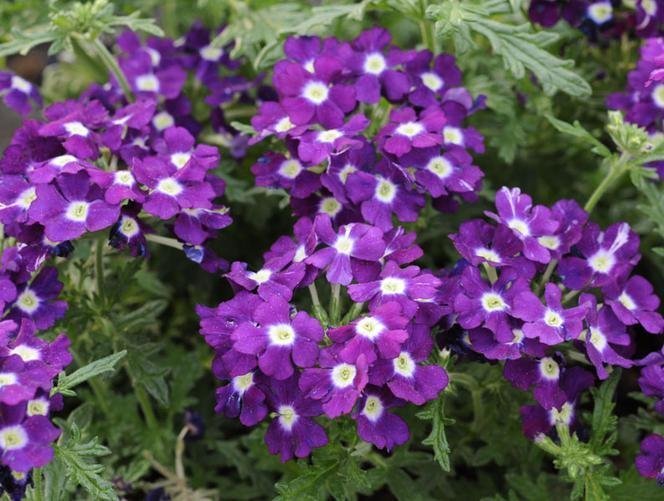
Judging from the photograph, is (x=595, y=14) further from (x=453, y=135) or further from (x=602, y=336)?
(x=602, y=336)

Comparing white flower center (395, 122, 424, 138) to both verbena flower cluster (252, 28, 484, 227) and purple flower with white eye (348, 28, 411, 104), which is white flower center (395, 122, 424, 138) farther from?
purple flower with white eye (348, 28, 411, 104)

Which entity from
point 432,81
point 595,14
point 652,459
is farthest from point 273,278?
point 595,14

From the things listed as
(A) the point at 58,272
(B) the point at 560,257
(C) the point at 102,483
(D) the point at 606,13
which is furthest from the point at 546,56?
(C) the point at 102,483

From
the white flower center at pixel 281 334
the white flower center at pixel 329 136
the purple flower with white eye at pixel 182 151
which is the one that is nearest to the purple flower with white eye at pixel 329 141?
the white flower center at pixel 329 136

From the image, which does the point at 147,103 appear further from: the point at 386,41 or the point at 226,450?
the point at 226,450

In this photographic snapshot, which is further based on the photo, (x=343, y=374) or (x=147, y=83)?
(x=147, y=83)
